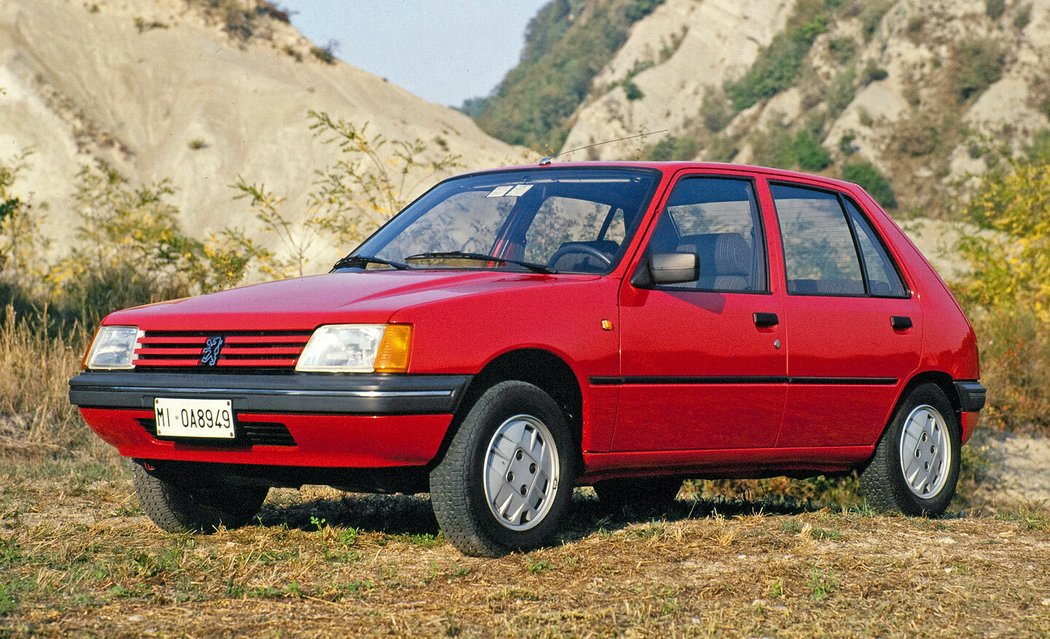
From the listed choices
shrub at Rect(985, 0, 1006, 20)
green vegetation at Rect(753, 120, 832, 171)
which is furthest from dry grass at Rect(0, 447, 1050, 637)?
shrub at Rect(985, 0, 1006, 20)

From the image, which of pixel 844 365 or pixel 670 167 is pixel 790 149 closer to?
pixel 844 365

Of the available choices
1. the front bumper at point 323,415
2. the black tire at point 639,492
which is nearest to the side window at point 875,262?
the black tire at point 639,492

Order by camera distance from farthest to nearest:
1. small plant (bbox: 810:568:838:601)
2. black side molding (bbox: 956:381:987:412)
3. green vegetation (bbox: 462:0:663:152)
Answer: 1. green vegetation (bbox: 462:0:663:152)
2. black side molding (bbox: 956:381:987:412)
3. small plant (bbox: 810:568:838:601)

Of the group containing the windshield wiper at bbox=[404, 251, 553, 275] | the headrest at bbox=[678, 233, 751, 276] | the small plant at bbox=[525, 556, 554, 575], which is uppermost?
the headrest at bbox=[678, 233, 751, 276]

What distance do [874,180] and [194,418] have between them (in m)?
67.1

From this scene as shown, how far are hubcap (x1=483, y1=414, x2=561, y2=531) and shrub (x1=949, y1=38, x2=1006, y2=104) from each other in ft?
226

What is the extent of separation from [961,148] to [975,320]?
53.1m

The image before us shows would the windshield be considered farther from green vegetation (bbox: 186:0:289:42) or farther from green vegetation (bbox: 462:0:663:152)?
green vegetation (bbox: 462:0:663:152)

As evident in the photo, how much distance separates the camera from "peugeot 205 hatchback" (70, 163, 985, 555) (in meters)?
4.78

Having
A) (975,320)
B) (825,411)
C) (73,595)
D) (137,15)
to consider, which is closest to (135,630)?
(73,595)

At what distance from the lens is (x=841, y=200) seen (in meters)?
7.07

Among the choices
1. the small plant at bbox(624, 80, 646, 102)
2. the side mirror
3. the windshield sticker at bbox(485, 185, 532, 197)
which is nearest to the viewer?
the side mirror

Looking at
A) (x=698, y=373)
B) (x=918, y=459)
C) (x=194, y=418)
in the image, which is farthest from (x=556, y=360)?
(x=918, y=459)

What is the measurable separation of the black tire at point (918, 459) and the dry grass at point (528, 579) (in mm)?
439
